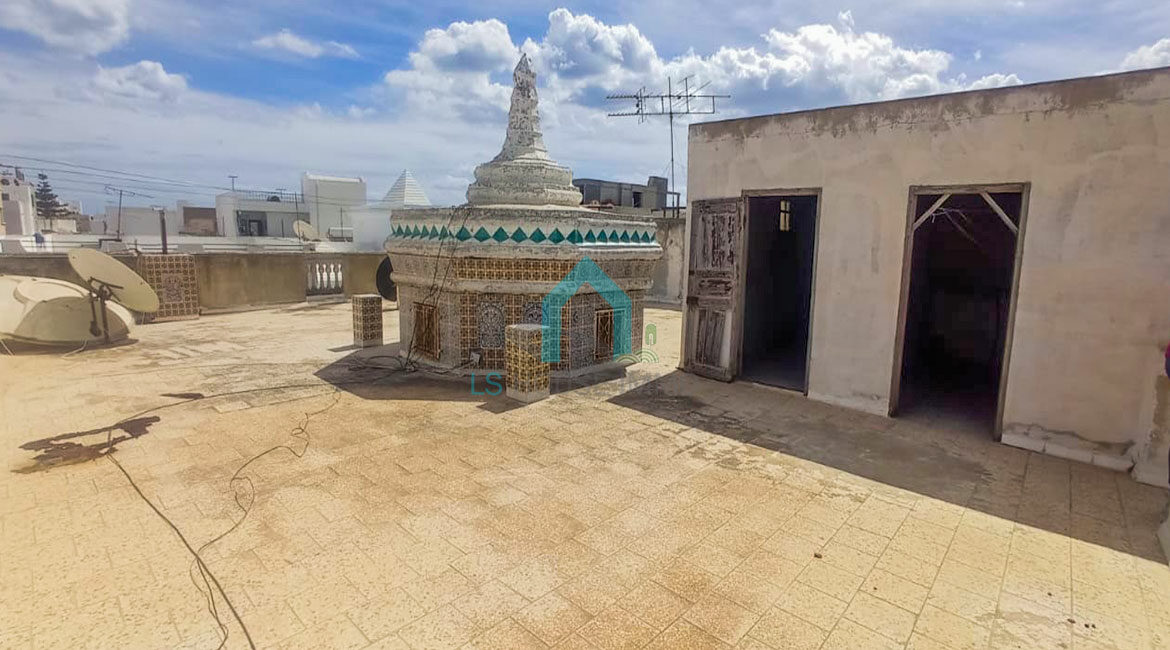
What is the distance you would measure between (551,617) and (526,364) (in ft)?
14.7

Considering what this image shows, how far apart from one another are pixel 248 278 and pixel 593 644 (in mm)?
15809

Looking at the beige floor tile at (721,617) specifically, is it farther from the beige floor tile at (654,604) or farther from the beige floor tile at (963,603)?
the beige floor tile at (963,603)

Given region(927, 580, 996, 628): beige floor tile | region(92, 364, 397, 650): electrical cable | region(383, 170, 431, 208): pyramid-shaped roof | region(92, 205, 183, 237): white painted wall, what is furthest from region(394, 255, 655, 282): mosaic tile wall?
region(92, 205, 183, 237): white painted wall

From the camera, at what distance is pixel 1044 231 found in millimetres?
6250

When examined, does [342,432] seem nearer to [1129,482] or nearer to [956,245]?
[1129,482]

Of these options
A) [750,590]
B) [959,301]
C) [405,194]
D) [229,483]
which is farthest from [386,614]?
[405,194]

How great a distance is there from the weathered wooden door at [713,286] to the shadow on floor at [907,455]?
72 cm

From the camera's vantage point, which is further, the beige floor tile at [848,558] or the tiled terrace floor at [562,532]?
the beige floor tile at [848,558]

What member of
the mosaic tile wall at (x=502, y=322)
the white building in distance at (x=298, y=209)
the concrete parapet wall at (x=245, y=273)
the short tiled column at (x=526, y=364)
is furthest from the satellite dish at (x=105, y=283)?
the white building in distance at (x=298, y=209)

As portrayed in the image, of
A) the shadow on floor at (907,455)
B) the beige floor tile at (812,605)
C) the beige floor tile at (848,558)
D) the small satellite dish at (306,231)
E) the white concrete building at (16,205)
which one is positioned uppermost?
the white concrete building at (16,205)

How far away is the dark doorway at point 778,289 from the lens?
9781 mm

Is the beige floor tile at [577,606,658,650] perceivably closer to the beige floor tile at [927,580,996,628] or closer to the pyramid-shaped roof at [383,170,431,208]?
the beige floor tile at [927,580,996,628]

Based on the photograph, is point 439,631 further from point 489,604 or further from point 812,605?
point 812,605

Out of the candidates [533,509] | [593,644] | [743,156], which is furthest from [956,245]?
[593,644]
